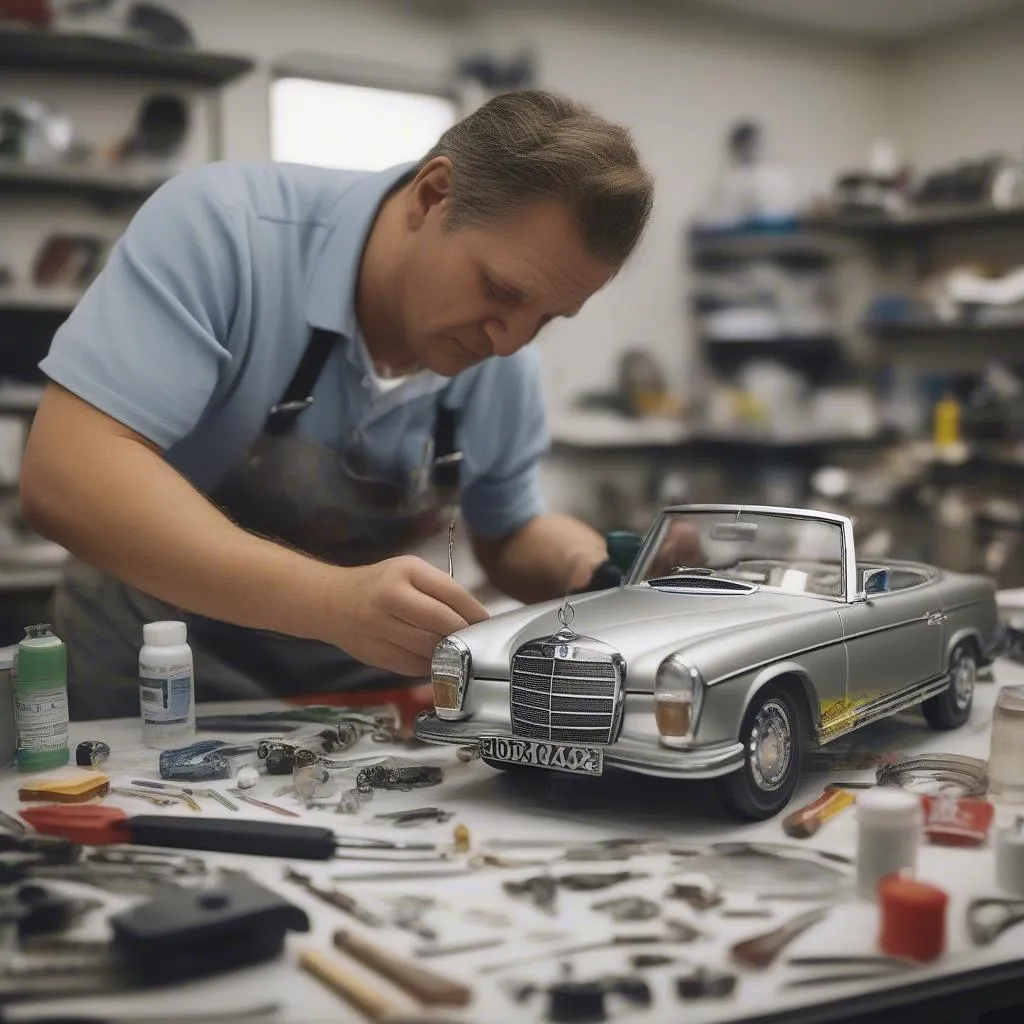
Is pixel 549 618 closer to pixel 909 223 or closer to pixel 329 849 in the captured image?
pixel 329 849

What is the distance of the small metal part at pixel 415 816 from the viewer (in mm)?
1098

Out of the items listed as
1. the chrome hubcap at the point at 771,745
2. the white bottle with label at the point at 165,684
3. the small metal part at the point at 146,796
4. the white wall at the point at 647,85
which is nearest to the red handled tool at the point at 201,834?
the small metal part at the point at 146,796

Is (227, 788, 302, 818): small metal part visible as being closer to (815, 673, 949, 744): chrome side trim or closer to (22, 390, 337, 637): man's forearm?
(22, 390, 337, 637): man's forearm

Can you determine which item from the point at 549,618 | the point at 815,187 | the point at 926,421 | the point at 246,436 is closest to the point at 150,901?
the point at 549,618

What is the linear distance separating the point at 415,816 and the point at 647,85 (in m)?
5.03

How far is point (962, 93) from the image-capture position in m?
5.87

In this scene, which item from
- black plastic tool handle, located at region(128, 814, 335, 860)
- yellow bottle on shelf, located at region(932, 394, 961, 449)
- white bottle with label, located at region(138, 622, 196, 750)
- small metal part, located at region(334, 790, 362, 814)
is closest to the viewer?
black plastic tool handle, located at region(128, 814, 335, 860)

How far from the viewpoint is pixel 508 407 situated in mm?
1898

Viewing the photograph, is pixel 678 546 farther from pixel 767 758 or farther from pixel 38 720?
pixel 38 720

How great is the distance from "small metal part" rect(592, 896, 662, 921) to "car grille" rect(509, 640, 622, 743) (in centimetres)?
18

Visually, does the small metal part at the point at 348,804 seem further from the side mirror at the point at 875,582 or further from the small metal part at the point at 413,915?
the side mirror at the point at 875,582

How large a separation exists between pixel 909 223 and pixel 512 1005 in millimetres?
5451

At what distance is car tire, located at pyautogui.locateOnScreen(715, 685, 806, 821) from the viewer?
1073mm

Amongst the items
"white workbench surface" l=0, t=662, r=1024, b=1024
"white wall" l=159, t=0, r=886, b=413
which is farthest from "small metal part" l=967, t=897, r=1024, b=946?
"white wall" l=159, t=0, r=886, b=413
